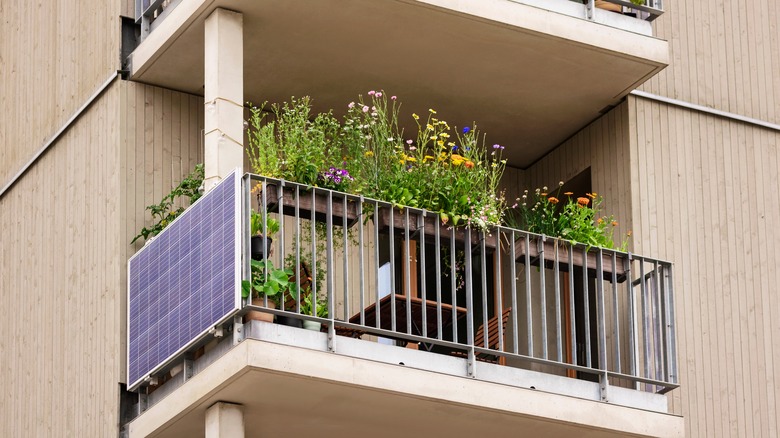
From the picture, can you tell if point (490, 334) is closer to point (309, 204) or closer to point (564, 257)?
point (564, 257)

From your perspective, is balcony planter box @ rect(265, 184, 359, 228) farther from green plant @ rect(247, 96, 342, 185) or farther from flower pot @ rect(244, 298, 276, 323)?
flower pot @ rect(244, 298, 276, 323)

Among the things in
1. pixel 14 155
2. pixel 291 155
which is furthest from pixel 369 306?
pixel 14 155

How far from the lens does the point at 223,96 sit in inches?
574

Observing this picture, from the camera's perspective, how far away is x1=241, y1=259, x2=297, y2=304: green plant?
43.8 ft

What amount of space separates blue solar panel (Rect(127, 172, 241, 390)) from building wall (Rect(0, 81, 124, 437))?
18.4 inches

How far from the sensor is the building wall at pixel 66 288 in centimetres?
1524

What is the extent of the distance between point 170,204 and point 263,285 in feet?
7.34

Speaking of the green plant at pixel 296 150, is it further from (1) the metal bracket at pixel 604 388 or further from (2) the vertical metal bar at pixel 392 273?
(1) the metal bracket at pixel 604 388

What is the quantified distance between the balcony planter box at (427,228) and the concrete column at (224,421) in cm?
186

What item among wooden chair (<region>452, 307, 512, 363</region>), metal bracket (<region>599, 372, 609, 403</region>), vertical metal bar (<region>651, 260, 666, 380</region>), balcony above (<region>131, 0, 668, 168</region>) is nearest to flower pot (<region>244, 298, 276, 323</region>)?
wooden chair (<region>452, 307, 512, 363</region>)

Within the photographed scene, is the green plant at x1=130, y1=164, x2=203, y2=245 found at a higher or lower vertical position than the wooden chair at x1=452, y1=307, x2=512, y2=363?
higher

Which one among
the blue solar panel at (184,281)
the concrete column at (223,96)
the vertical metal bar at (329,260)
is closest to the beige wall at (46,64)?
the concrete column at (223,96)

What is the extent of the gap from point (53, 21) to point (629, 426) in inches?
270

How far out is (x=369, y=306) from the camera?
592 inches
